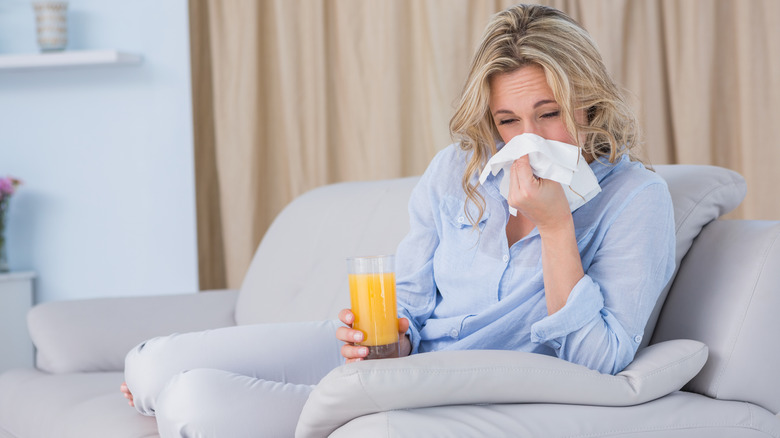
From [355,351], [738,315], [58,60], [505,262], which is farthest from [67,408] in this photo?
[58,60]

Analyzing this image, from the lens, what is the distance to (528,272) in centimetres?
140

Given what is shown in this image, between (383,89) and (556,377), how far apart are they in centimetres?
210

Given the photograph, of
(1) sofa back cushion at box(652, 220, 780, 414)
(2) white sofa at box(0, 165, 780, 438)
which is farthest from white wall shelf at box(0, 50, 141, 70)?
(1) sofa back cushion at box(652, 220, 780, 414)

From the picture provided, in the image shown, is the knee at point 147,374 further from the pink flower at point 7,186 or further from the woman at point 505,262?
the pink flower at point 7,186

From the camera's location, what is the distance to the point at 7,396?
6.81ft

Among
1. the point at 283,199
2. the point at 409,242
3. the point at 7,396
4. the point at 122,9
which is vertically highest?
the point at 122,9

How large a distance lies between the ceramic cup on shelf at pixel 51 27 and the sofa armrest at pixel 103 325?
1.23 metres

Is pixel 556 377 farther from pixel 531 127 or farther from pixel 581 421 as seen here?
pixel 531 127

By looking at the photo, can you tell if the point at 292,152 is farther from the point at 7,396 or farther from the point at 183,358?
the point at 183,358

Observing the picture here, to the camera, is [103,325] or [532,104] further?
[103,325]

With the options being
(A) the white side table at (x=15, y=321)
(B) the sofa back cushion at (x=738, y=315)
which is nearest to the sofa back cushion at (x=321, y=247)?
(B) the sofa back cushion at (x=738, y=315)

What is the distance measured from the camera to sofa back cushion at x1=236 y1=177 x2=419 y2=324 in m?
2.14

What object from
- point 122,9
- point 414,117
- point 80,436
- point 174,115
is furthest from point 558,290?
point 122,9

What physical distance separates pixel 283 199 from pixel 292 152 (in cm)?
22
